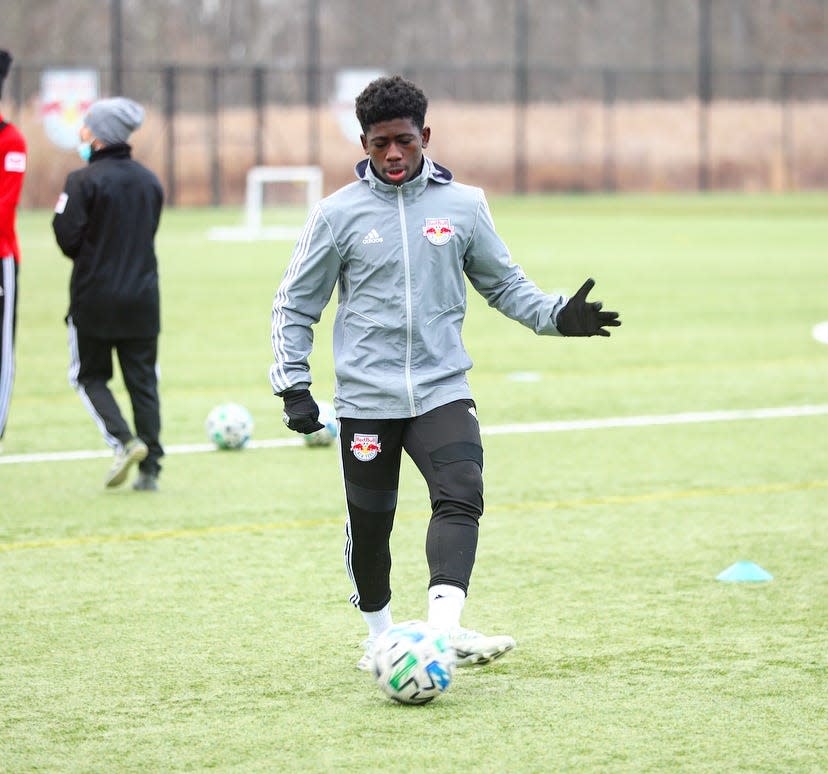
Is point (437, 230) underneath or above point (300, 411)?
above

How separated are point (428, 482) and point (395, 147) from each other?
108 cm

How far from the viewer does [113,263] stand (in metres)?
8.37

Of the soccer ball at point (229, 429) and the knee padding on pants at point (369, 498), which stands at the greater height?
the knee padding on pants at point (369, 498)

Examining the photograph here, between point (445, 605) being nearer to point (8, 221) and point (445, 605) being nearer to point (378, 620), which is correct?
point (378, 620)

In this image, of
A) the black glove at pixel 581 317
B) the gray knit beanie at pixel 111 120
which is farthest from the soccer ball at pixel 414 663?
the gray knit beanie at pixel 111 120

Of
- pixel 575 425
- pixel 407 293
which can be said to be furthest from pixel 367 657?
pixel 575 425

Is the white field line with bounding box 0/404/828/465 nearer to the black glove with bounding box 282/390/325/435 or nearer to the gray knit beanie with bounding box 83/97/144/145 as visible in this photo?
the gray knit beanie with bounding box 83/97/144/145

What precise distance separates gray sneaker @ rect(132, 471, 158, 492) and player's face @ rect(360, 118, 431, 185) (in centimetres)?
408

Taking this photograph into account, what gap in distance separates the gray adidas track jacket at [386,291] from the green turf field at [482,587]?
1.00 metres

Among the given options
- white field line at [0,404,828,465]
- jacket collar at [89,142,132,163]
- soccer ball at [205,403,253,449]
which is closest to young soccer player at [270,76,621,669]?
jacket collar at [89,142,132,163]

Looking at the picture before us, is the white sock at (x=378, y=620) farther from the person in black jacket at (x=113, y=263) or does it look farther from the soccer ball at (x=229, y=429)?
the soccer ball at (x=229, y=429)

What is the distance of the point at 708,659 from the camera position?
5.50m

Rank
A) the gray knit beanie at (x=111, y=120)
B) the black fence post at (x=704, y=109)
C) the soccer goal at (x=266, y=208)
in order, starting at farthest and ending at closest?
the black fence post at (x=704, y=109) → the soccer goal at (x=266, y=208) → the gray knit beanie at (x=111, y=120)

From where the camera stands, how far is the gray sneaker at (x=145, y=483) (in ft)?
28.7
